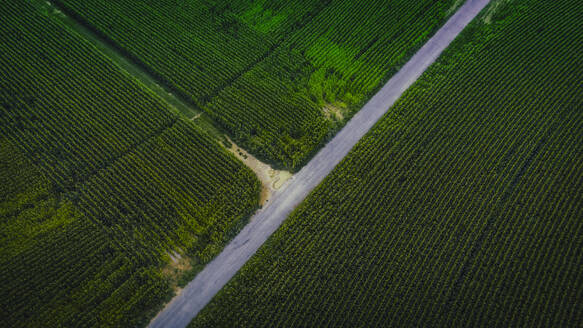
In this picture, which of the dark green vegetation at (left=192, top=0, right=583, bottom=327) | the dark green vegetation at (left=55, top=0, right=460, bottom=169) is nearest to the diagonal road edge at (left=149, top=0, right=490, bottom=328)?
the dark green vegetation at (left=192, top=0, right=583, bottom=327)

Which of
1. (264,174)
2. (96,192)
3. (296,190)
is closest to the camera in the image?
(96,192)

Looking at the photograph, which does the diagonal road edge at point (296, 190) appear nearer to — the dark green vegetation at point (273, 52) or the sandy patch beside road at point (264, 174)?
the sandy patch beside road at point (264, 174)

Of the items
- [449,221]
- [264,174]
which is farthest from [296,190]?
[449,221]

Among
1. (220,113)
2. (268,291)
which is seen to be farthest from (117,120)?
(268,291)

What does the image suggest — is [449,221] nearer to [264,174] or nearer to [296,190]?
[296,190]

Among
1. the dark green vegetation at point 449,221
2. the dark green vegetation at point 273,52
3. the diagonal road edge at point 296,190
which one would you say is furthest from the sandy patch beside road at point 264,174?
the dark green vegetation at point 449,221

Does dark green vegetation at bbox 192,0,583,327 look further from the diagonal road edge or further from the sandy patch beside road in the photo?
the sandy patch beside road
